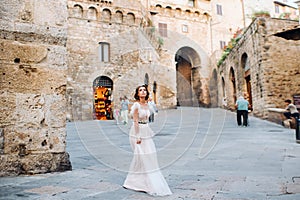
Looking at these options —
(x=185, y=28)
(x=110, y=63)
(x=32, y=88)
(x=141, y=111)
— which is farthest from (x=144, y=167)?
(x=185, y=28)

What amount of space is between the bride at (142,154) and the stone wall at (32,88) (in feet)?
4.06

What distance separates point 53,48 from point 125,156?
231cm

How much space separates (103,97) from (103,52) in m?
3.13

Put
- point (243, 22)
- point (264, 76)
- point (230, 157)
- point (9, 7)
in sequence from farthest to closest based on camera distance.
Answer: point (243, 22) → point (264, 76) → point (230, 157) → point (9, 7)

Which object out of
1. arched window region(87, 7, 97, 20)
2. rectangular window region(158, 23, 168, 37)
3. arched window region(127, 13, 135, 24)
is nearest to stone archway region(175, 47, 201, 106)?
rectangular window region(158, 23, 168, 37)

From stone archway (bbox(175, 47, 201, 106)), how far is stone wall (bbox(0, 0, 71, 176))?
23452 millimetres

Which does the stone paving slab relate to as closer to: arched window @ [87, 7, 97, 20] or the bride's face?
the bride's face

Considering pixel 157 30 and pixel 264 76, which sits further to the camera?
pixel 157 30

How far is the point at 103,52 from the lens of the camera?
60.3 feet

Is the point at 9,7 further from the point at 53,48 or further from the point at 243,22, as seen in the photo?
the point at 243,22

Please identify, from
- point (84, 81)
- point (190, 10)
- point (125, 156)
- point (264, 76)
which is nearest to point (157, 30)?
point (190, 10)

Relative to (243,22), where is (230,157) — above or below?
below

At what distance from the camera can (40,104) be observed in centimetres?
365

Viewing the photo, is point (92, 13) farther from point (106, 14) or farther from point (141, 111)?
point (141, 111)
